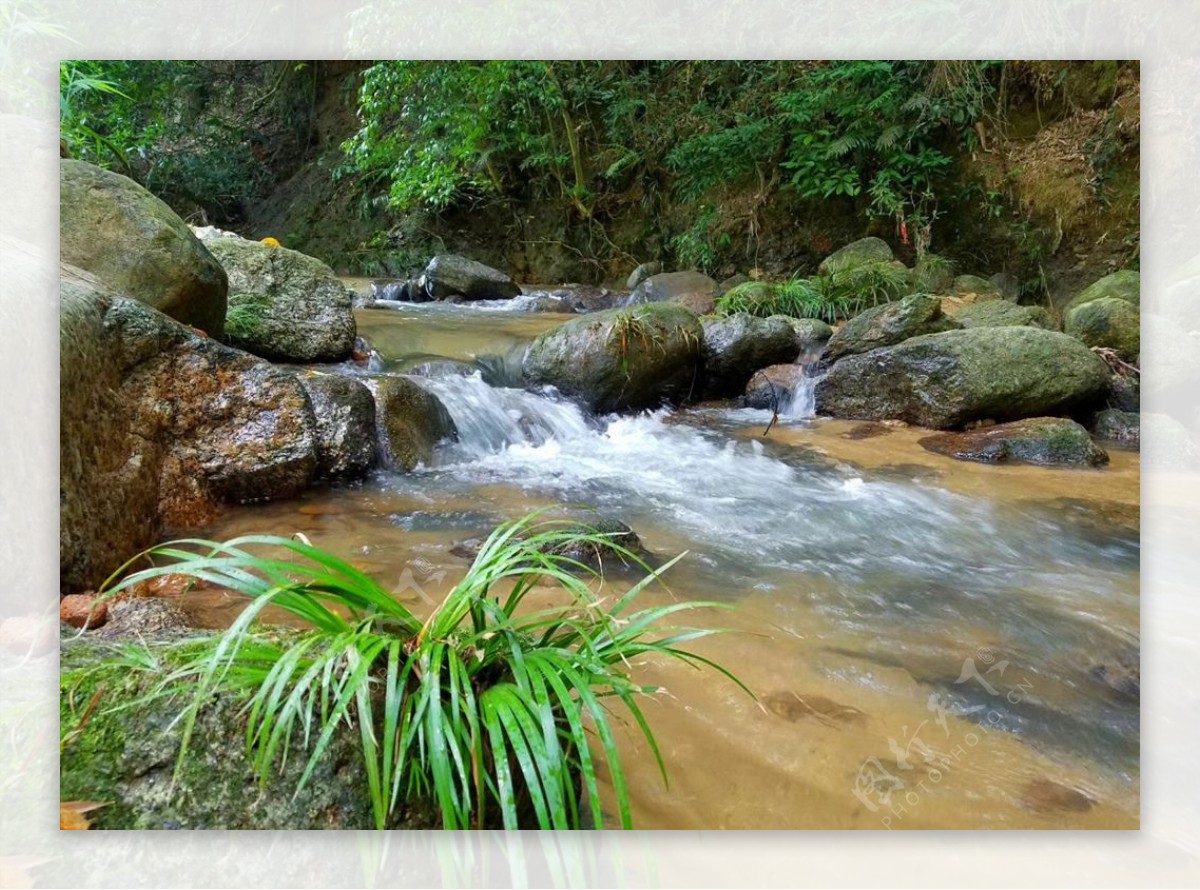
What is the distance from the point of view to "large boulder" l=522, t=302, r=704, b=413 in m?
5.52

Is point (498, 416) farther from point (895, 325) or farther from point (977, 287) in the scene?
point (977, 287)

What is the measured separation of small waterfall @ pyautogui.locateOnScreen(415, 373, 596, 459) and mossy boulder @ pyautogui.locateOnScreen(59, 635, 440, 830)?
3.27m

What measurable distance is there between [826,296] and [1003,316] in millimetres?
1954

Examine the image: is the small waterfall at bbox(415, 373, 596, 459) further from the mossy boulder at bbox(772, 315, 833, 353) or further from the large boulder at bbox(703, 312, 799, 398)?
the mossy boulder at bbox(772, 315, 833, 353)

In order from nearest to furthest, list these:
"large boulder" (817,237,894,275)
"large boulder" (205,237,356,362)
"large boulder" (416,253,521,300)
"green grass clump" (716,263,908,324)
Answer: "large boulder" (205,237,356,362) → "green grass clump" (716,263,908,324) → "large boulder" (817,237,894,275) → "large boulder" (416,253,521,300)

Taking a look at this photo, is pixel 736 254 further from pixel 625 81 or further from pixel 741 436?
pixel 741 436

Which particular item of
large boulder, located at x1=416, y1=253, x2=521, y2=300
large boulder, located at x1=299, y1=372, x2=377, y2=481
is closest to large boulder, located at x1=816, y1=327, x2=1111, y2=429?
large boulder, located at x1=299, y1=372, x2=377, y2=481

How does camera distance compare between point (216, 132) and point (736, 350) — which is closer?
point (736, 350)

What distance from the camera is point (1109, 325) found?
5809 millimetres

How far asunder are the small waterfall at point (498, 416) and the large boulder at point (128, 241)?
162 cm

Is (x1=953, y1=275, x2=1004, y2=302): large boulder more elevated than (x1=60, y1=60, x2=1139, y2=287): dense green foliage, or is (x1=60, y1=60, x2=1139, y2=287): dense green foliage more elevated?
(x1=60, y1=60, x2=1139, y2=287): dense green foliage

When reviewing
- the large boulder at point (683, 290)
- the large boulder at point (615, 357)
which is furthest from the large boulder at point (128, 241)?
the large boulder at point (683, 290)

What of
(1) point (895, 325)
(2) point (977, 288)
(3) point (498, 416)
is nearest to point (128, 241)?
(3) point (498, 416)

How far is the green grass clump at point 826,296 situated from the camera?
7.73m
